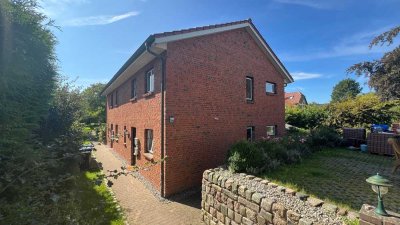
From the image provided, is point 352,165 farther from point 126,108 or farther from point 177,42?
point 126,108

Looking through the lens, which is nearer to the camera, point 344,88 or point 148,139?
point 148,139

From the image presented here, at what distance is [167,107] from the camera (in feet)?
29.1

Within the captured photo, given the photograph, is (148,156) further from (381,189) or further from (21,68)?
(381,189)

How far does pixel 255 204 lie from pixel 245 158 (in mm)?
2364

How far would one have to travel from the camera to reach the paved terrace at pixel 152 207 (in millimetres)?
7116

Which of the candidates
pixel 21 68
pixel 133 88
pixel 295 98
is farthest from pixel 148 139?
pixel 295 98

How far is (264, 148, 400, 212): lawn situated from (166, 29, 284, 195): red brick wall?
3.11m

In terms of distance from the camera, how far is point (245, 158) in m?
7.67

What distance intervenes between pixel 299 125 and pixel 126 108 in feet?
56.4

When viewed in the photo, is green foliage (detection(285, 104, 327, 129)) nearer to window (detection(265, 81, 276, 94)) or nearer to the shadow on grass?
window (detection(265, 81, 276, 94))

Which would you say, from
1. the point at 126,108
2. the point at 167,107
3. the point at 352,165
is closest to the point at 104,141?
the point at 126,108

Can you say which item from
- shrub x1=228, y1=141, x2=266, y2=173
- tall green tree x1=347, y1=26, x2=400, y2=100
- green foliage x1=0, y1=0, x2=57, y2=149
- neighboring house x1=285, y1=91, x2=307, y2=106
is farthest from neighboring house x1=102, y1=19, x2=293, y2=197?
neighboring house x1=285, y1=91, x2=307, y2=106

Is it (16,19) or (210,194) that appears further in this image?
(210,194)

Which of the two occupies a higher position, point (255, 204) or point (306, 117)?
point (306, 117)
